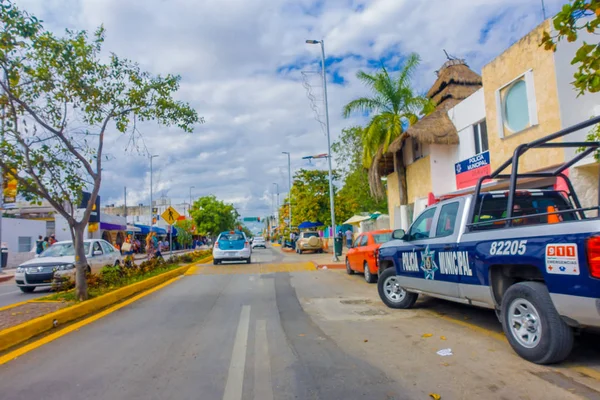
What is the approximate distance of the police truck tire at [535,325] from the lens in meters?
4.72

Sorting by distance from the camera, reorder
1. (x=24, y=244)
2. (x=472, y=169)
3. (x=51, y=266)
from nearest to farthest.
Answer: (x=51, y=266) → (x=472, y=169) → (x=24, y=244)

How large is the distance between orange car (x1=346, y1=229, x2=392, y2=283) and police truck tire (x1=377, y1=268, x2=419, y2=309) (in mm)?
3488

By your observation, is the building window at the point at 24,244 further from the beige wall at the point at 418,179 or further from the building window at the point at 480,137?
the building window at the point at 480,137

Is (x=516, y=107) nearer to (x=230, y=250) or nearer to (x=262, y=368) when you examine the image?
(x=262, y=368)

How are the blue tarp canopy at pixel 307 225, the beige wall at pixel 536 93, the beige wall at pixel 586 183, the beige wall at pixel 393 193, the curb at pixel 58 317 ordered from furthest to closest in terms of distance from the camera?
the blue tarp canopy at pixel 307 225, the beige wall at pixel 393 193, the beige wall at pixel 536 93, the beige wall at pixel 586 183, the curb at pixel 58 317

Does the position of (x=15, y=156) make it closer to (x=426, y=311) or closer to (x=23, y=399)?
(x=23, y=399)

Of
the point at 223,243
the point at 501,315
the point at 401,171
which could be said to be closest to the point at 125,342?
the point at 501,315

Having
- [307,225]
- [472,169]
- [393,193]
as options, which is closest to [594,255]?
[472,169]

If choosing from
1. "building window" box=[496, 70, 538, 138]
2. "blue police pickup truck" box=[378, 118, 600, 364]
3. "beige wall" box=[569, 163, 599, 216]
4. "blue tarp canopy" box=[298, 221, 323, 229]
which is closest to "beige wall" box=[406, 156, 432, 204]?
"building window" box=[496, 70, 538, 138]

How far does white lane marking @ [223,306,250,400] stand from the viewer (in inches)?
173

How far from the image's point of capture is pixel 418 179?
21.2 meters

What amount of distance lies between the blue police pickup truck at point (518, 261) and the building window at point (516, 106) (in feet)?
24.5

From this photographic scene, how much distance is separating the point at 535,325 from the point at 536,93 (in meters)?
10.1

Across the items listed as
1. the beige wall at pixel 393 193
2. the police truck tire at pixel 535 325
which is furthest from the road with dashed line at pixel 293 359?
the beige wall at pixel 393 193
